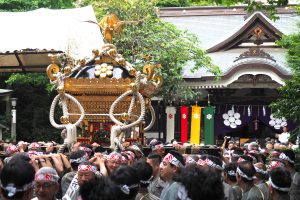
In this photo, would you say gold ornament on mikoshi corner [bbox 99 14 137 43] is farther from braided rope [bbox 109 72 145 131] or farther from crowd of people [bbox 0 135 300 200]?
crowd of people [bbox 0 135 300 200]

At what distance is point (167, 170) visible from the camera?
816cm

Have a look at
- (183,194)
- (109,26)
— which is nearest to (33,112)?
(109,26)

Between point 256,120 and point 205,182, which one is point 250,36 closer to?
point 256,120

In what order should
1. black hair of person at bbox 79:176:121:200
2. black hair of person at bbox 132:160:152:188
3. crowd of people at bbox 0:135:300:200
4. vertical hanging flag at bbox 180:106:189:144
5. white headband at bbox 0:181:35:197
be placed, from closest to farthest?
black hair of person at bbox 79:176:121:200
crowd of people at bbox 0:135:300:200
white headband at bbox 0:181:35:197
black hair of person at bbox 132:160:152:188
vertical hanging flag at bbox 180:106:189:144

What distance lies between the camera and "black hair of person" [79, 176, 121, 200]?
468 centimetres

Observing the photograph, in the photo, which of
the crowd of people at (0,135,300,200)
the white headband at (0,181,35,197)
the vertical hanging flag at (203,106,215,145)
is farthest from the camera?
the vertical hanging flag at (203,106,215,145)

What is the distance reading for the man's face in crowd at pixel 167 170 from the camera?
26.7 ft

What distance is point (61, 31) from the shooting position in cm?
1328

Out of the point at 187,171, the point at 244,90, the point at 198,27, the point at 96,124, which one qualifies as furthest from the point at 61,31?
the point at 198,27

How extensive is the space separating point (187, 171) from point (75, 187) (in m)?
2.53

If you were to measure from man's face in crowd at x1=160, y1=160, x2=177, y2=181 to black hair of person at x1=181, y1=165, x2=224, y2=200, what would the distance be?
10.7ft

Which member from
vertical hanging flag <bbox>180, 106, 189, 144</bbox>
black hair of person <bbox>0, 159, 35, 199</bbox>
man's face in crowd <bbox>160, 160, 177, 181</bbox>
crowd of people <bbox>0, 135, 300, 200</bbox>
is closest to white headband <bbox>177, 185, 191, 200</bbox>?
crowd of people <bbox>0, 135, 300, 200</bbox>

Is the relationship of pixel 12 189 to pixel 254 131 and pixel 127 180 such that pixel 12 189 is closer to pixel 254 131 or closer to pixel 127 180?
pixel 127 180

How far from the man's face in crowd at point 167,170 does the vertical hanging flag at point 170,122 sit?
18.9m
